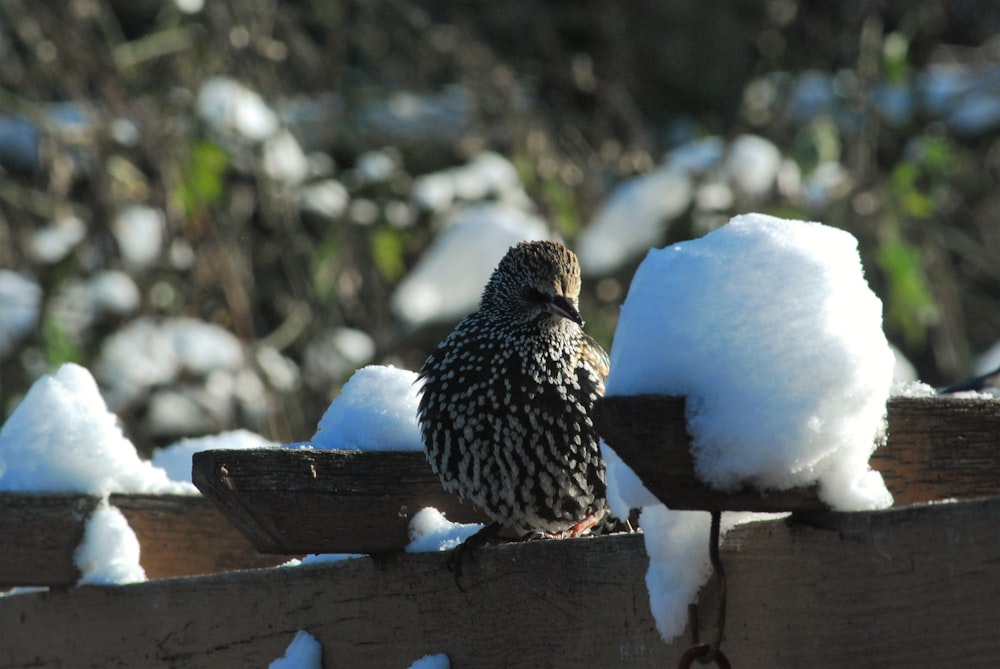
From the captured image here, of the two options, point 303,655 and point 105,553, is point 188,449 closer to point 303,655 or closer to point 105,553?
point 105,553

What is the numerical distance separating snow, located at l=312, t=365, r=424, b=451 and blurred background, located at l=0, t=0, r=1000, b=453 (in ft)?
8.81

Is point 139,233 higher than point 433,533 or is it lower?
higher

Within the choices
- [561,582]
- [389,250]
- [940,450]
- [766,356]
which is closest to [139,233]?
[389,250]

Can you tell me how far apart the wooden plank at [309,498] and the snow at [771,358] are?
2.19 ft

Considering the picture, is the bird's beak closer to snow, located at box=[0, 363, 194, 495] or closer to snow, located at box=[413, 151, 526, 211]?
snow, located at box=[0, 363, 194, 495]

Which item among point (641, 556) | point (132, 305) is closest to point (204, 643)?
point (641, 556)

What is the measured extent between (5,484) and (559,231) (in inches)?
130

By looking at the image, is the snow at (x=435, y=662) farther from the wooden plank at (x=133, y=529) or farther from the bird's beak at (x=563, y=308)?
the bird's beak at (x=563, y=308)

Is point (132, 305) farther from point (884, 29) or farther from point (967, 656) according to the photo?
point (967, 656)

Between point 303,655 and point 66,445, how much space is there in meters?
0.65

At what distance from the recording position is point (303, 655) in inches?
74.0

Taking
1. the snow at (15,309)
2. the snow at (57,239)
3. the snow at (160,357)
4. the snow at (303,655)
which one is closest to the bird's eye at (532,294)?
the snow at (303,655)

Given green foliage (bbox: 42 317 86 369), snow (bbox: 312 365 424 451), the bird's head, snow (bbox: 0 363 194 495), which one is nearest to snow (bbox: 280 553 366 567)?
snow (bbox: 312 365 424 451)

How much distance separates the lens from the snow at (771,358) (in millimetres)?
1120
